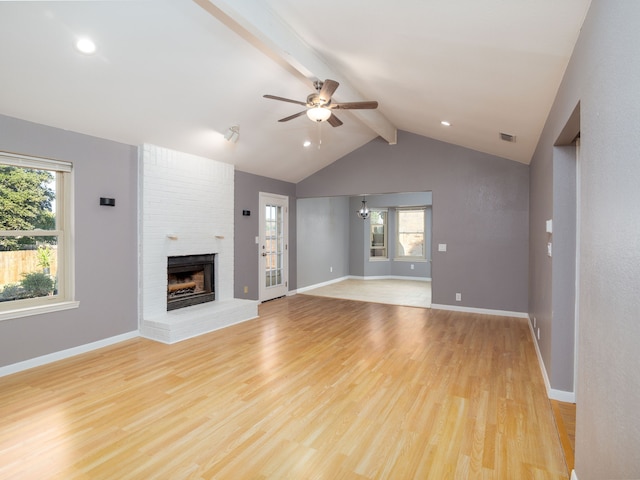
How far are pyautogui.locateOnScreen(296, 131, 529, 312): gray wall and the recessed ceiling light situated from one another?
4849mm

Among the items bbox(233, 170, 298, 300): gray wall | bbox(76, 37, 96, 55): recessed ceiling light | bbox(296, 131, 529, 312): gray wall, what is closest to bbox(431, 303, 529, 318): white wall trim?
bbox(296, 131, 529, 312): gray wall

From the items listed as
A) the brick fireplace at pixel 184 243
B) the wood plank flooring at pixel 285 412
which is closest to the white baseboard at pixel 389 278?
the brick fireplace at pixel 184 243

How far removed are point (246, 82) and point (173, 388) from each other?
3.28 m

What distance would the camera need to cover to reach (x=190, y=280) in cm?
545

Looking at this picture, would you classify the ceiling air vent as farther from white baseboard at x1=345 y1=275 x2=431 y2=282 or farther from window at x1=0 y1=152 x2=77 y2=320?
white baseboard at x1=345 y1=275 x2=431 y2=282

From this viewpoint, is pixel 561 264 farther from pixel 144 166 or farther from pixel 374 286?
pixel 374 286

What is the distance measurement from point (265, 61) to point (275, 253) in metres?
4.25

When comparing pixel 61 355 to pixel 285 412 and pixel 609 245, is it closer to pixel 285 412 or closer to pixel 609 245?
pixel 285 412

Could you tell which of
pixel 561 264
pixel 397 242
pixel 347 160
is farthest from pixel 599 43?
pixel 397 242

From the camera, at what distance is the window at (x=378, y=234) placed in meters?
10.3

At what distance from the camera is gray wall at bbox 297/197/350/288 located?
8.12m

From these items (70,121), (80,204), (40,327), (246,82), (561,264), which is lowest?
(40,327)

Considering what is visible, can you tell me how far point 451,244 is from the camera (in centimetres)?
598

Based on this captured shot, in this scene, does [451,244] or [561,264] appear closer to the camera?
[561,264]
